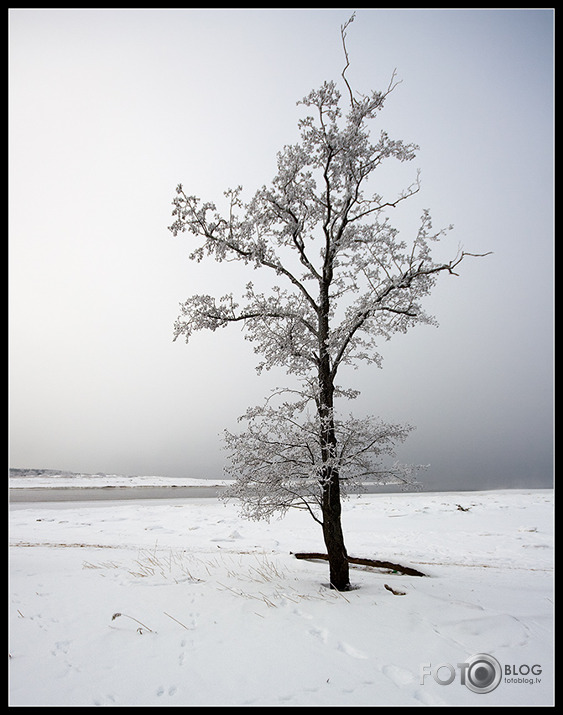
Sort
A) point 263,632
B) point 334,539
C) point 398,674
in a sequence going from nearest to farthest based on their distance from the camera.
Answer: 1. point 398,674
2. point 263,632
3. point 334,539

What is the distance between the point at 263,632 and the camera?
522 cm

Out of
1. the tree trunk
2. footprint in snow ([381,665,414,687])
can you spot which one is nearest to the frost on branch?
the tree trunk

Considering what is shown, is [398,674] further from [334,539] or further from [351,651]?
[334,539]

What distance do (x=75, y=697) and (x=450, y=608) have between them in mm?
5459

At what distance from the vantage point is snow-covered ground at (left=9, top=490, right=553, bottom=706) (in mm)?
3949

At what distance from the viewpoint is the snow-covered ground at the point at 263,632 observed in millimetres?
3949

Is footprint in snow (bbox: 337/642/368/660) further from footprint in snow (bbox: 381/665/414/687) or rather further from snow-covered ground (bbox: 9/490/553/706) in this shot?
footprint in snow (bbox: 381/665/414/687)

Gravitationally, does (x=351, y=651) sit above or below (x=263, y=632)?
above

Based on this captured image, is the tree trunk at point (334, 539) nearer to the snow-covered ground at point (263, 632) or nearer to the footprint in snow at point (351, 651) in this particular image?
the snow-covered ground at point (263, 632)

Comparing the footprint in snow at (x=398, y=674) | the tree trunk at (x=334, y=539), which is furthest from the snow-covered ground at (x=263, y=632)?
the tree trunk at (x=334, y=539)

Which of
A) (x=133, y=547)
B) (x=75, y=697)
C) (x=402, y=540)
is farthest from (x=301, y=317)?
(x=402, y=540)

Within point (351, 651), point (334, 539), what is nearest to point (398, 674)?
point (351, 651)

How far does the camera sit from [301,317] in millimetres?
8453
